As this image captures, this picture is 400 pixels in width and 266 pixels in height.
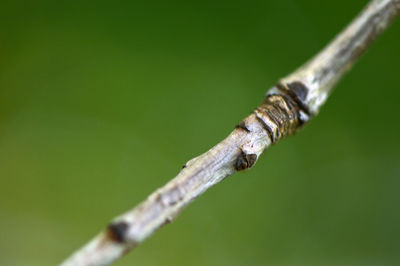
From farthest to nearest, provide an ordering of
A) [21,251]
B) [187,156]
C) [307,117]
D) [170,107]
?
1. [170,107]
2. [187,156]
3. [21,251]
4. [307,117]

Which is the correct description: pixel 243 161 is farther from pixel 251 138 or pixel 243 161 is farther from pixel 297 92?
pixel 297 92

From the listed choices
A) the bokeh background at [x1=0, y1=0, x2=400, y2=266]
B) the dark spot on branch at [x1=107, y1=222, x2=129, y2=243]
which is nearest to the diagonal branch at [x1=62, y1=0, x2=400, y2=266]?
the dark spot on branch at [x1=107, y1=222, x2=129, y2=243]

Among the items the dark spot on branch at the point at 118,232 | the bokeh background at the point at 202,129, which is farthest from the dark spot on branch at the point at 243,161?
the bokeh background at the point at 202,129

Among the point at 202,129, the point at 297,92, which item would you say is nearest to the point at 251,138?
the point at 297,92

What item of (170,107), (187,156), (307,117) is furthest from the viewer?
(170,107)

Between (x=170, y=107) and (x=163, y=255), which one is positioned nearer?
(x=163, y=255)

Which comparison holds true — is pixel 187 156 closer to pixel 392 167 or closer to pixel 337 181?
pixel 337 181

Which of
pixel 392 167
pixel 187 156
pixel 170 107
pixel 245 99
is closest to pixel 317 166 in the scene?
pixel 392 167

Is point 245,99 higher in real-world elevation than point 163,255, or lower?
higher
